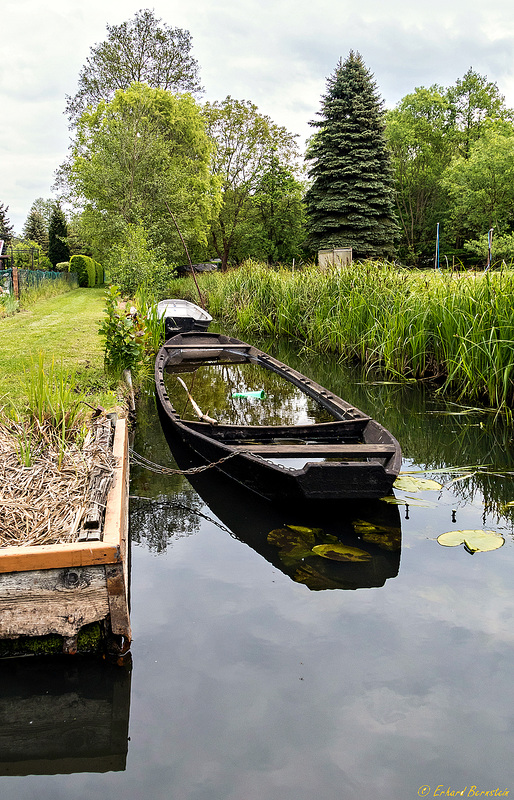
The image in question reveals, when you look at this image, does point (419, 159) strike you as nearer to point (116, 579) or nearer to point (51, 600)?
point (116, 579)

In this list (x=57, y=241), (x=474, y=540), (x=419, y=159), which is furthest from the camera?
(x=57, y=241)

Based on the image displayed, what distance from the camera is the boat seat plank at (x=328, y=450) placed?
3912mm

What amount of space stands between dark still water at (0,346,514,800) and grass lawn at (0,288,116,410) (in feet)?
6.20

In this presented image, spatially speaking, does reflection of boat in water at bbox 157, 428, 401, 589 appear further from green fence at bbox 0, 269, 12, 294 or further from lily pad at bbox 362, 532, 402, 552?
green fence at bbox 0, 269, 12, 294

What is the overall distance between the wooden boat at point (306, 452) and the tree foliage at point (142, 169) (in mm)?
18922

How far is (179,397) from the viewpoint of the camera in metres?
6.86

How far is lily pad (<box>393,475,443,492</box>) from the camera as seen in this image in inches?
175

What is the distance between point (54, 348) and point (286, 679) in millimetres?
7167

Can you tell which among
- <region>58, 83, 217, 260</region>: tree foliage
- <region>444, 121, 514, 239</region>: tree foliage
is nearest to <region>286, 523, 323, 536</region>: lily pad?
<region>58, 83, 217, 260</region>: tree foliage

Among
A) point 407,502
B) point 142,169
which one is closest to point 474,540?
point 407,502

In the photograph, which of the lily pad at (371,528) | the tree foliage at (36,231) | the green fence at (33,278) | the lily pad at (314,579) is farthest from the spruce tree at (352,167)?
the tree foliage at (36,231)

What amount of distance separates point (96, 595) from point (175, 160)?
2762 centimetres

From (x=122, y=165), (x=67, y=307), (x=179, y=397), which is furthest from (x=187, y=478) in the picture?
(x=122, y=165)

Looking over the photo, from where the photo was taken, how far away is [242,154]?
3434cm
